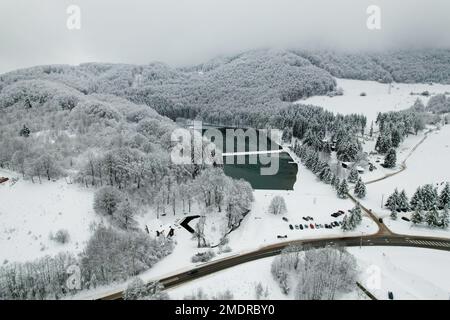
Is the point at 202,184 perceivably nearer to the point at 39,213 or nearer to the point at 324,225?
the point at 324,225

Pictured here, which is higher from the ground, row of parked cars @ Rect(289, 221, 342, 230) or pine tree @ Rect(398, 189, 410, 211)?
pine tree @ Rect(398, 189, 410, 211)

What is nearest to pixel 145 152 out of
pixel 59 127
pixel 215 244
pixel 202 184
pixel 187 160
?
pixel 187 160

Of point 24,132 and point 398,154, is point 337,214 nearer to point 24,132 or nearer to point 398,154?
point 398,154

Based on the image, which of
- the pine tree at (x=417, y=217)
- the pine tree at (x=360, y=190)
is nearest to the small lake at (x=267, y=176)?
the pine tree at (x=360, y=190)

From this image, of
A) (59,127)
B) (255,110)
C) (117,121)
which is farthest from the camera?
(255,110)

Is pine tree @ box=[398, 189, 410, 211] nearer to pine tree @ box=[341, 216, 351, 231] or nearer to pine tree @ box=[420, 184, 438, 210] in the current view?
pine tree @ box=[420, 184, 438, 210]

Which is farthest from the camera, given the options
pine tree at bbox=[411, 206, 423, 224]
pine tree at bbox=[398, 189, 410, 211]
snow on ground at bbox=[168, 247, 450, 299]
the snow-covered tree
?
pine tree at bbox=[398, 189, 410, 211]

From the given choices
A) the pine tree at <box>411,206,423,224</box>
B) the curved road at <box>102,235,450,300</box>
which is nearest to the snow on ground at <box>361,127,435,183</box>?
the pine tree at <box>411,206,423,224</box>
